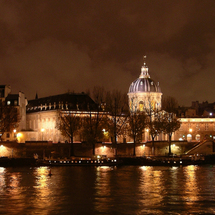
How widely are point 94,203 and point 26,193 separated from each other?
29.1ft

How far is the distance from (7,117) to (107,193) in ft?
197

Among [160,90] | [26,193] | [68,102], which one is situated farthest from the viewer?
[160,90]

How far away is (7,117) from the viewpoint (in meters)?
108

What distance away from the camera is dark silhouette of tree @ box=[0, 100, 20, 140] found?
346 feet

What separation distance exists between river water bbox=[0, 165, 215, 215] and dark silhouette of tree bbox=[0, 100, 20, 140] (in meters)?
34.1

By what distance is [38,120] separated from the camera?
14500 cm

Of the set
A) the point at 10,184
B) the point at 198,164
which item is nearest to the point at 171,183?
the point at 10,184

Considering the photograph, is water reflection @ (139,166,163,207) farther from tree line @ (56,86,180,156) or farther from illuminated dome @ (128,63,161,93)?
illuminated dome @ (128,63,161,93)

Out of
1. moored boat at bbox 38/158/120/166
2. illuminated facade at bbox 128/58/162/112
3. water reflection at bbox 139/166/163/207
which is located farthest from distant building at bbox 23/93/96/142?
water reflection at bbox 139/166/163/207

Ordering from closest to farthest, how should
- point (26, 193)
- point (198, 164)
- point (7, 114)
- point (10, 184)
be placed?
point (26, 193)
point (10, 184)
point (198, 164)
point (7, 114)

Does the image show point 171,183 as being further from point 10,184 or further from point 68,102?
point 68,102

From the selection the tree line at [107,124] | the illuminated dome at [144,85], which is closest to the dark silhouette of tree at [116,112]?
the tree line at [107,124]

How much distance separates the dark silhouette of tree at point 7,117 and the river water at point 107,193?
3412 centimetres

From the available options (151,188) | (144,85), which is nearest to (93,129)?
(151,188)
